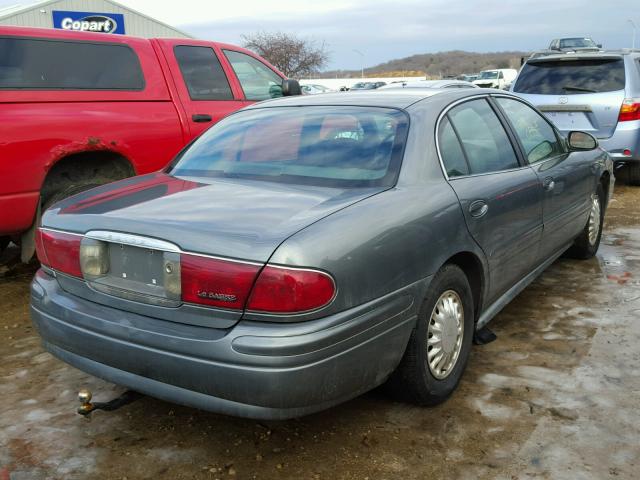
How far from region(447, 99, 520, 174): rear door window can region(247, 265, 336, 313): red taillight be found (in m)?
1.44

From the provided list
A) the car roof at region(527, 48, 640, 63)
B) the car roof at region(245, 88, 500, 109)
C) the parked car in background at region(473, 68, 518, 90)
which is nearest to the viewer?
the car roof at region(245, 88, 500, 109)

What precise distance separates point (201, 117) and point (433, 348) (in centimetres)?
344

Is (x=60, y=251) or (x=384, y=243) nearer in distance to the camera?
(x=384, y=243)

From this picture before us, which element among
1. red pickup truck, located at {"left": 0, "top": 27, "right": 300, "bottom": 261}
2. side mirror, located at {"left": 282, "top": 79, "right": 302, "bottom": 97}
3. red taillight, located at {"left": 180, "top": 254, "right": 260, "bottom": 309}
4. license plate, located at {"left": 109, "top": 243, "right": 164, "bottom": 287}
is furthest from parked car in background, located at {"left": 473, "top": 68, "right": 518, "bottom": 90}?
red taillight, located at {"left": 180, "top": 254, "right": 260, "bottom": 309}

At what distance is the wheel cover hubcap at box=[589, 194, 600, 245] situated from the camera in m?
5.16

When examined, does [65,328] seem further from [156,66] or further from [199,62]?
[199,62]

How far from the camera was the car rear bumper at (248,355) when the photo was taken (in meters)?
2.19

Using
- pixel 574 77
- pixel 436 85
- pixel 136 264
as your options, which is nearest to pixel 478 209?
pixel 136 264

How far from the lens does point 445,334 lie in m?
2.94

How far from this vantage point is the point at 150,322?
239 cm

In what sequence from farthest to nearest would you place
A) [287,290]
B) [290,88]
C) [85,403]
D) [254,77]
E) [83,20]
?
1. [83,20]
2. [254,77]
3. [290,88]
4. [85,403]
5. [287,290]

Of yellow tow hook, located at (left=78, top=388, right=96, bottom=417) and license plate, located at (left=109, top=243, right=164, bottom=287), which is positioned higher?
Answer: license plate, located at (left=109, top=243, right=164, bottom=287)

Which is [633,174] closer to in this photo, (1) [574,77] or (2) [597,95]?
(2) [597,95]

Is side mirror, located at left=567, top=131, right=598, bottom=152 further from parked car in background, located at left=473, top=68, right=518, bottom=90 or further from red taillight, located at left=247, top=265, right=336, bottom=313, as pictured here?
parked car in background, located at left=473, top=68, right=518, bottom=90
